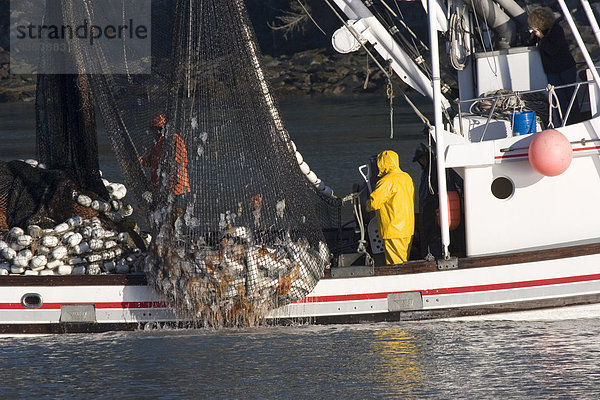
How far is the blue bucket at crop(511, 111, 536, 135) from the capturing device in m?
9.66

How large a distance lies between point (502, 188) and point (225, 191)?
2.65 metres

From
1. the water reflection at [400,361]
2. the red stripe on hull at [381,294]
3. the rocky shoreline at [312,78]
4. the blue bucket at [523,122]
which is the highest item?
the rocky shoreline at [312,78]

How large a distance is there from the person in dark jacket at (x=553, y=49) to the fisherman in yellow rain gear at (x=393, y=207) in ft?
6.19

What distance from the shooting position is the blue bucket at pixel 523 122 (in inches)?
380

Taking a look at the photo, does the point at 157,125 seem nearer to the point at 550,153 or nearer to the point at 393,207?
the point at 393,207

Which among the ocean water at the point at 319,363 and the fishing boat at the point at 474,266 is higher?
the fishing boat at the point at 474,266

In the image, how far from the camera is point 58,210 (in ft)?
35.7

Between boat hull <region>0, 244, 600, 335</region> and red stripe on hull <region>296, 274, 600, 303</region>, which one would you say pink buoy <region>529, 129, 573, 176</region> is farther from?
red stripe on hull <region>296, 274, 600, 303</region>

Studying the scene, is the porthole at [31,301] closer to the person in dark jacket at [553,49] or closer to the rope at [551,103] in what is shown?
the rope at [551,103]

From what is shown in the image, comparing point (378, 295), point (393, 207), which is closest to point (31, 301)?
point (378, 295)

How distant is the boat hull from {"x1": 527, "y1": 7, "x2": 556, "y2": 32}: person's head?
234cm

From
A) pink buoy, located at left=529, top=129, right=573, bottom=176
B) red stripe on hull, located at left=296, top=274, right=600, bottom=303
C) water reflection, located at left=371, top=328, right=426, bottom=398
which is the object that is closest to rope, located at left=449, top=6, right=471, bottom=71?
pink buoy, located at left=529, top=129, right=573, bottom=176

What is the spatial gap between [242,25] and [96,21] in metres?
2.93

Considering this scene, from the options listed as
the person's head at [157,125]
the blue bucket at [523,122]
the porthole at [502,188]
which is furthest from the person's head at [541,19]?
the person's head at [157,125]
